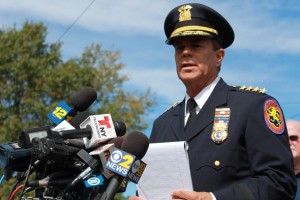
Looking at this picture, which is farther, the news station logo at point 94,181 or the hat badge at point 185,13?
the hat badge at point 185,13

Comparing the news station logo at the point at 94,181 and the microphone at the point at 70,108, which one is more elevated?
the microphone at the point at 70,108

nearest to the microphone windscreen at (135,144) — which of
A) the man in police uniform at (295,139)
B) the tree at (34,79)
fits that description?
the man in police uniform at (295,139)

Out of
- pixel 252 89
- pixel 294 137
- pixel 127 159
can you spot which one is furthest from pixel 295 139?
pixel 127 159

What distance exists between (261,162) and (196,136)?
0.48m

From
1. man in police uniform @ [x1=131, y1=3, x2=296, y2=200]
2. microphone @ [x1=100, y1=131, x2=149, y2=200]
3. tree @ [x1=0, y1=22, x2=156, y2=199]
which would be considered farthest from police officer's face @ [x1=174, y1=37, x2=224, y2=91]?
tree @ [x1=0, y1=22, x2=156, y2=199]

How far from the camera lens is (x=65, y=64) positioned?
2859 centimetres

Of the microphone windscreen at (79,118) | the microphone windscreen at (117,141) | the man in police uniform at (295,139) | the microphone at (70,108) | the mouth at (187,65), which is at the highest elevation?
the mouth at (187,65)

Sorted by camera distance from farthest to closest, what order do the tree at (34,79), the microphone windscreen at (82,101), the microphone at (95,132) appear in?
the tree at (34,79), the microphone windscreen at (82,101), the microphone at (95,132)

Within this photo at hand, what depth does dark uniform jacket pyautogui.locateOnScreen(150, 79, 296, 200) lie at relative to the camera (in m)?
3.26

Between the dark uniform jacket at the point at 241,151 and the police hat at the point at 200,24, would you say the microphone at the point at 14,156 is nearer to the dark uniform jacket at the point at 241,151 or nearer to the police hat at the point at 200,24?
the dark uniform jacket at the point at 241,151

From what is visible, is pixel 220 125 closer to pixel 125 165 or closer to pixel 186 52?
pixel 186 52

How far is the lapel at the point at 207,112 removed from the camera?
11.9ft

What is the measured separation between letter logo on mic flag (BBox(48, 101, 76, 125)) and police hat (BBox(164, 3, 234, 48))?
0.80 metres

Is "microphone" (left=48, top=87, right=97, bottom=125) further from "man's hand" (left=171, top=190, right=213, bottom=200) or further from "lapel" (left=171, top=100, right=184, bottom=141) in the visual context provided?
"man's hand" (left=171, top=190, right=213, bottom=200)
